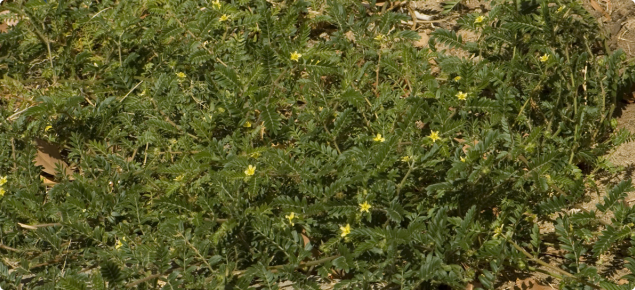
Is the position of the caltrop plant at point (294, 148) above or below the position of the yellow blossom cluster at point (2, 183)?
above

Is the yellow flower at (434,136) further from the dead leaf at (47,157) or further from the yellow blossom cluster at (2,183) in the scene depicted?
the yellow blossom cluster at (2,183)

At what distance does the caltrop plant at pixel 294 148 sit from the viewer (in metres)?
3.29

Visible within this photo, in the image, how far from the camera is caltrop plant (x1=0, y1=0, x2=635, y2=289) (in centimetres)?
329

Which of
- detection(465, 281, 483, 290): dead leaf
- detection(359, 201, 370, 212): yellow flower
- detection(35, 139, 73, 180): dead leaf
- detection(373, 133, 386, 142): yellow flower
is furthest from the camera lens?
detection(35, 139, 73, 180): dead leaf

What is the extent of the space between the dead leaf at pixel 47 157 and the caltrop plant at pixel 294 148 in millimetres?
A: 96

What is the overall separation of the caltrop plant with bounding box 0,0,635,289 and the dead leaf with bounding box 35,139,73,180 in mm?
96

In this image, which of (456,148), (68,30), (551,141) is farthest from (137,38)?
(551,141)

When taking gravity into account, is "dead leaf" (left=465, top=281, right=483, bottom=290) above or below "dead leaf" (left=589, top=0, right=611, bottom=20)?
below

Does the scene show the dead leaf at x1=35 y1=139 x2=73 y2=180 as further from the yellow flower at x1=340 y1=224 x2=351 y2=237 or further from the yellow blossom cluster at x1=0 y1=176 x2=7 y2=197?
the yellow flower at x1=340 y1=224 x2=351 y2=237

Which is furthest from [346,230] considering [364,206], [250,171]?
[250,171]

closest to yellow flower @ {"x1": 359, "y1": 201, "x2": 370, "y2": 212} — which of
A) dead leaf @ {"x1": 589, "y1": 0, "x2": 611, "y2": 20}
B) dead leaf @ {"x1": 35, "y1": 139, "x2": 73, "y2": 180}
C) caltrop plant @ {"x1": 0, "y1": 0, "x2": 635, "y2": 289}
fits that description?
caltrop plant @ {"x1": 0, "y1": 0, "x2": 635, "y2": 289}

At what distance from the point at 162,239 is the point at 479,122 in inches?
69.0

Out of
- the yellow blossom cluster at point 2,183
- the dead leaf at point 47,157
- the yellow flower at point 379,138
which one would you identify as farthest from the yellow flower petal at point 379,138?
the yellow blossom cluster at point 2,183

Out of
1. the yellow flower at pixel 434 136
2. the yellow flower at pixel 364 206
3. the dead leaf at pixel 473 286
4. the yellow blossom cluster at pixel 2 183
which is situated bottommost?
the yellow blossom cluster at pixel 2 183
